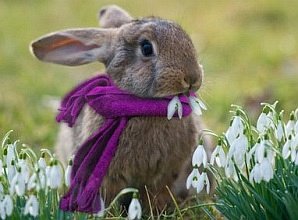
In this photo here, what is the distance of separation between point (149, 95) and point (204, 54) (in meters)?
3.59

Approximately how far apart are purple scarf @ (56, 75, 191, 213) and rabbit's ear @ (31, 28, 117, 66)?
0.90 feet

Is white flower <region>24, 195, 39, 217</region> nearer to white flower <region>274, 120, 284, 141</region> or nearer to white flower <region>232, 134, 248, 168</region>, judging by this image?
white flower <region>232, 134, 248, 168</region>

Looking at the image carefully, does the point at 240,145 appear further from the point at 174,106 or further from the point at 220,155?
the point at 174,106

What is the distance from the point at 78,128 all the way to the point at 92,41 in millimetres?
491

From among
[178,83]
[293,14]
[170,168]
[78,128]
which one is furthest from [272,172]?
[293,14]

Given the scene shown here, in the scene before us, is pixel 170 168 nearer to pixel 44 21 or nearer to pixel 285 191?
pixel 285 191

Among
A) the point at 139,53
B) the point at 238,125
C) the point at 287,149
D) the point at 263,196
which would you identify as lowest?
the point at 263,196

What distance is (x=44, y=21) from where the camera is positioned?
9.06m

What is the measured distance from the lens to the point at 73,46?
514 centimetres

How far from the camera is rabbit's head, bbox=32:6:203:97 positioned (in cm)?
438

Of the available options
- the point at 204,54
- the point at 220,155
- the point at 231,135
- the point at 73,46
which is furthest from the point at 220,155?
the point at 204,54

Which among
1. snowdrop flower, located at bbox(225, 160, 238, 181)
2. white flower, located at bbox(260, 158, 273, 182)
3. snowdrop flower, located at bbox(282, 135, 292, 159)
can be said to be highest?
snowdrop flower, located at bbox(282, 135, 292, 159)

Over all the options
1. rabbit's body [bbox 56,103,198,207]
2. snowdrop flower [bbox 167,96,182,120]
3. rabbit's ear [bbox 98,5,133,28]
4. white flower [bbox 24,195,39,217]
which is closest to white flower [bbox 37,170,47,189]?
white flower [bbox 24,195,39,217]

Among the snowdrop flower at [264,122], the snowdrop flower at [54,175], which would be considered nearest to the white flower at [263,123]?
the snowdrop flower at [264,122]
